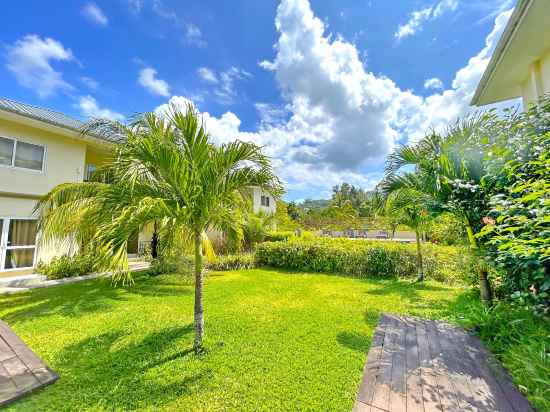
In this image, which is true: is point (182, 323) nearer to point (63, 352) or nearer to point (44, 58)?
point (63, 352)

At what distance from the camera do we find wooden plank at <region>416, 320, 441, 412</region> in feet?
7.46

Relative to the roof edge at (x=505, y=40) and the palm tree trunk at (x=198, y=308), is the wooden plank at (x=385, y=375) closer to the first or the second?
the palm tree trunk at (x=198, y=308)

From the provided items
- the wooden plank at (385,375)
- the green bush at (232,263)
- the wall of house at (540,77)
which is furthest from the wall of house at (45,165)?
the wall of house at (540,77)

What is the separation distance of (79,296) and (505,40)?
37.4 feet

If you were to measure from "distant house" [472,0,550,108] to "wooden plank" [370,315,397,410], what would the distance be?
14.7 feet

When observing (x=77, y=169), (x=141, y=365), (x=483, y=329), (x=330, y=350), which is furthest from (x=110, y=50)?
(x=483, y=329)

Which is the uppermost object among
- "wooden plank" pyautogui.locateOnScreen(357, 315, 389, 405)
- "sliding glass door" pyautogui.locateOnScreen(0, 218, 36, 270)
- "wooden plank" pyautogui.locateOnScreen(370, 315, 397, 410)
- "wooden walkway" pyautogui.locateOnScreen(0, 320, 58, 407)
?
"sliding glass door" pyautogui.locateOnScreen(0, 218, 36, 270)

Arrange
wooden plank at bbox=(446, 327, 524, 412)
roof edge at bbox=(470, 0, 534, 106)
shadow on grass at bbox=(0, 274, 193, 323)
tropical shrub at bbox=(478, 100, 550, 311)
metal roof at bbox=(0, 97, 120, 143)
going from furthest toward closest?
metal roof at bbox=(0, 97, 120, 143) < shadow on grass at bbox=(0, 274, 193, 323) < roof edge at bbox=(470, 0, 534, 106) < tropical shrub at bbox=(478, 100, 550, 311) < wooden plank at bbox=(446, 327, 524, 412)

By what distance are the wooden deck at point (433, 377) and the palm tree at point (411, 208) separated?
2393 millimetres

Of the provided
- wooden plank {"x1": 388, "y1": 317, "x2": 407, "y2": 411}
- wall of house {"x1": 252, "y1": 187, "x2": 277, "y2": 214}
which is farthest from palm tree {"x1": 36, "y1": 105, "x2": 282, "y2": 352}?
wooden plank {"x1": 388, "y1": 317, "x2": 407, "y2": 411}

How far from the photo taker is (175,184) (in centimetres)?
348

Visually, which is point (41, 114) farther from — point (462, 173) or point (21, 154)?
point (462, 173)

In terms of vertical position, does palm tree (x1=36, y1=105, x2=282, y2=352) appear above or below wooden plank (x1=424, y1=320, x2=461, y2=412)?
above

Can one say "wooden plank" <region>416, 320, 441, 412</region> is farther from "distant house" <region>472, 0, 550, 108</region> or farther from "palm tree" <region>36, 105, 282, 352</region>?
"distant house" <region>472, 0, 550, 108</region>
